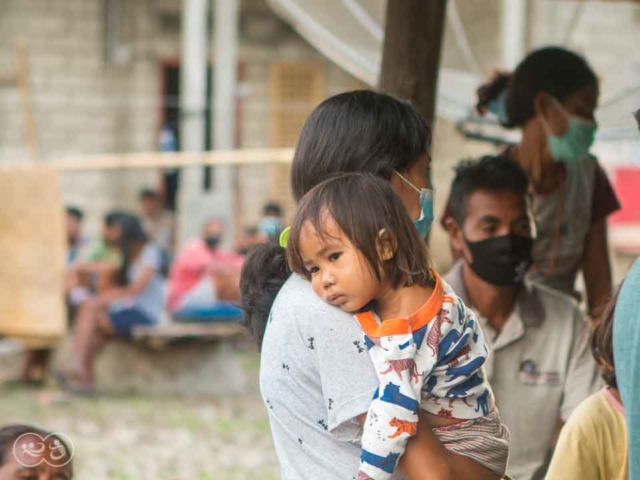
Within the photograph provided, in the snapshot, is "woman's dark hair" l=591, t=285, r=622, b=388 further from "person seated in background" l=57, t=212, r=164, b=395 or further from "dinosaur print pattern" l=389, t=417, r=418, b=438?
"person seated in background" l=57, t=212, r=164, b=395

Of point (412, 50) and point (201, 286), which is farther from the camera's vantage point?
point (201, 286)

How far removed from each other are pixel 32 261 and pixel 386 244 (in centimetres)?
764

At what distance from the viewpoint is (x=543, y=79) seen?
12.3 ft

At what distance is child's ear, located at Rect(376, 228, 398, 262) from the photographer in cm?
191

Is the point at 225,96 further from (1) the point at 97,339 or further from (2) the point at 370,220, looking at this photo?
(2) the point at 370,220

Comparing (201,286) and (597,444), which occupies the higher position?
(597,444)

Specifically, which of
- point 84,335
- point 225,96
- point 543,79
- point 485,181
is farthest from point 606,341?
point 225,96

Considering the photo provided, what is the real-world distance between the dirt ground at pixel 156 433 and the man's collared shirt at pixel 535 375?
4061 mm

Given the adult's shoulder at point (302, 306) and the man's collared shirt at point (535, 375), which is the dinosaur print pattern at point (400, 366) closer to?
the adult's shoulder at point (302, 306)

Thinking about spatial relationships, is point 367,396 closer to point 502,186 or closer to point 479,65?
point 502,186

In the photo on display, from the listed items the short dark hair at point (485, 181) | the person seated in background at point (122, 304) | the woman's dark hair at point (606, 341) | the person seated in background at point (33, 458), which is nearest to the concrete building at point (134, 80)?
the person seated in background at point (122, 304)

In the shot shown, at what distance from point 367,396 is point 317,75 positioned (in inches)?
601

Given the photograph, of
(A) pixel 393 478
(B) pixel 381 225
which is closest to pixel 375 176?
(B) pixel 381 225

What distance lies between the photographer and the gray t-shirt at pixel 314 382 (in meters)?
1.90
